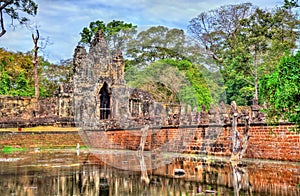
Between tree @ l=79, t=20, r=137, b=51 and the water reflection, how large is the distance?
2873cm

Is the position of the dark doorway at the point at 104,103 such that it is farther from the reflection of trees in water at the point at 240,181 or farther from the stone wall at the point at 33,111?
the reflection of trees in water at the point at 240,181

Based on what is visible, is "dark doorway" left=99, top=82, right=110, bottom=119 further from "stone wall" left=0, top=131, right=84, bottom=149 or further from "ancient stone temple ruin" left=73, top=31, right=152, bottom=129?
"stone wall" left=0, top=131, right=84, bottom=149

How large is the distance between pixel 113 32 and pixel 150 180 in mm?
32610

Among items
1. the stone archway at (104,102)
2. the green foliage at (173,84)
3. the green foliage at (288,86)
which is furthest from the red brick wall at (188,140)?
the green foliage at (173,84)

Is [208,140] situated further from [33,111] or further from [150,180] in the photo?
[33,111]

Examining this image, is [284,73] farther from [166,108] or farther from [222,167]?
[166,108]

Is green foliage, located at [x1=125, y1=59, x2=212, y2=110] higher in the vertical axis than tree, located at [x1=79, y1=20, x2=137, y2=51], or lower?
lower

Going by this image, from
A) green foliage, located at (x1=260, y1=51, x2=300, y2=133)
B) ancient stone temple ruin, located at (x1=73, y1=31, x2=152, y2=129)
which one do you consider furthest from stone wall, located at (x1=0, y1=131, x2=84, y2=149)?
green foliage, located at (x1=260, y1=51, x2=300, y2=133)

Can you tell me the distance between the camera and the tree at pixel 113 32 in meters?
42.5

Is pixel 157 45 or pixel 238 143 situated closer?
pixel 238 143

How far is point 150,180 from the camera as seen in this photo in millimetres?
11273

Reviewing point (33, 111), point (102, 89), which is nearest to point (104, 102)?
point (102, 89)

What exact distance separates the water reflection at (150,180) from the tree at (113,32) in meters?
28.7

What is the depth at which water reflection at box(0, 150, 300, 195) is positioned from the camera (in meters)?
9.31
